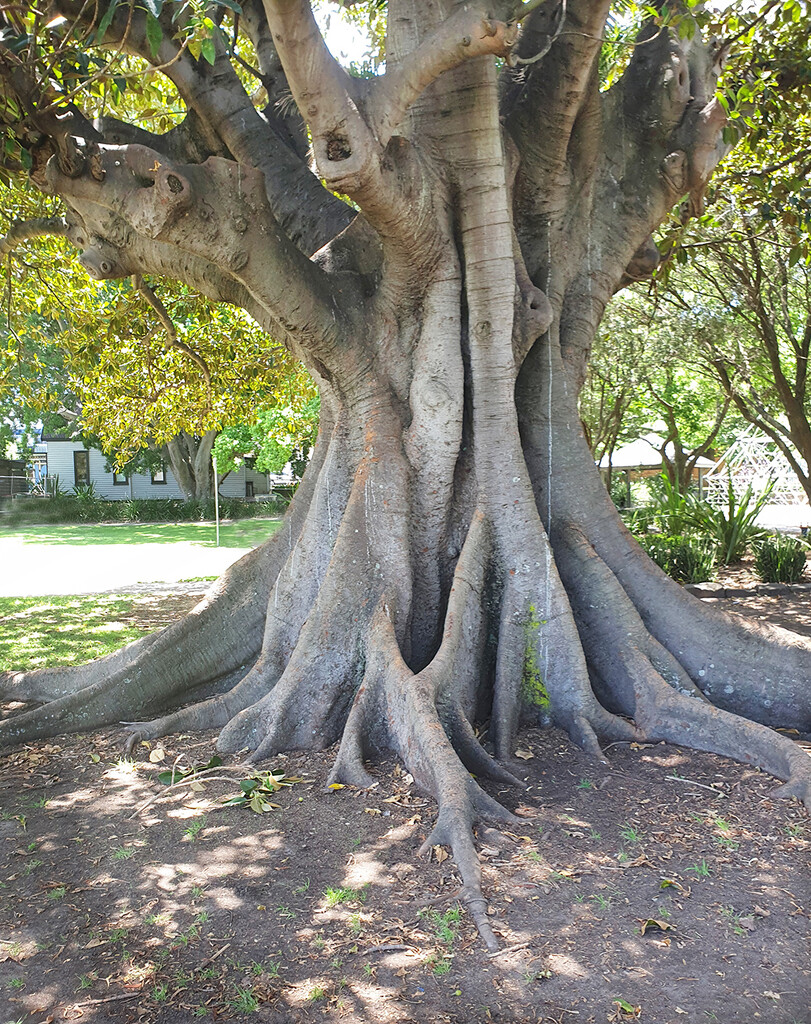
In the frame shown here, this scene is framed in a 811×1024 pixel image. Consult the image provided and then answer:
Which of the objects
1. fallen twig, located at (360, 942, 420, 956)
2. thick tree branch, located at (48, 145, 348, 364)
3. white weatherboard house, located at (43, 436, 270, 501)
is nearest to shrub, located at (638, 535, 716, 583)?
thick tree branch, located at (48, 145, 348, 364)

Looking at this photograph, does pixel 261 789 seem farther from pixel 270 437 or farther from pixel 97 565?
pixel 270 437

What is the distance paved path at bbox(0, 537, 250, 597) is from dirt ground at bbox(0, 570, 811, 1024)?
1091 centimetres

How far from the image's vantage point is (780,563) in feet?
41.0

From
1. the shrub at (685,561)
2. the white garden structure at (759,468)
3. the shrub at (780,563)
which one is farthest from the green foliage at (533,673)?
the white garden structure at (759,468)

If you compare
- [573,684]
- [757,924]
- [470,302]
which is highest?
[470,302]

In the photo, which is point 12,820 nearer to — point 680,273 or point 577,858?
point 577,858

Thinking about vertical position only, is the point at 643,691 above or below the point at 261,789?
above

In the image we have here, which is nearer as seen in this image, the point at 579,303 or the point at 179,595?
the point at 579,303

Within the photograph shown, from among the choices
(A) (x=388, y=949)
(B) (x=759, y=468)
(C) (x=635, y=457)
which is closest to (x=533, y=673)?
(A) (x=388, y=949)

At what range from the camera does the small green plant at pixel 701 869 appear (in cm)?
373

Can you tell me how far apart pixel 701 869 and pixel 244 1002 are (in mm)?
2063

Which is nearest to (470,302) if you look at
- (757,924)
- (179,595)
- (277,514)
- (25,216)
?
(757,924)

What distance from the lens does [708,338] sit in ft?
57.2

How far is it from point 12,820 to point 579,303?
530cm
